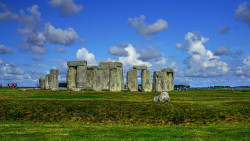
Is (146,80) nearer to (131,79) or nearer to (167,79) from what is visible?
(131,79)

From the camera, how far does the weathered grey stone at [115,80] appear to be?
36.8 m

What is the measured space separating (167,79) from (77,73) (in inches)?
Answer: 555

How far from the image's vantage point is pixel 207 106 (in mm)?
20547

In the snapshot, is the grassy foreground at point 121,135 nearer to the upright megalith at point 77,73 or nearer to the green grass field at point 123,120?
the green grass field at point 123,120

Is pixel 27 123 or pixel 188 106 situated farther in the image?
pixel 188 106

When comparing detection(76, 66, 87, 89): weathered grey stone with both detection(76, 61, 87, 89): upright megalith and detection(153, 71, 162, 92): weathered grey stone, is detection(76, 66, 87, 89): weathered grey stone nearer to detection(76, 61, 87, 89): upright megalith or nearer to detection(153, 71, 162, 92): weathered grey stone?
detection(76, 61, 87, 89): upright megalith

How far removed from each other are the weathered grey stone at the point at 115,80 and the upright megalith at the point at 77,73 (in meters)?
4.81

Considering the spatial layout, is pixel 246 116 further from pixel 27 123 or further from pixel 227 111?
pixel 27 123

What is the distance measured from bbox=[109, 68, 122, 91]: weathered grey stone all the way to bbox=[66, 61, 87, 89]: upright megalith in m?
4.81

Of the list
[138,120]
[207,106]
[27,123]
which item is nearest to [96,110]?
[138,120]

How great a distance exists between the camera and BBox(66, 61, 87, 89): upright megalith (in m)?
39.5

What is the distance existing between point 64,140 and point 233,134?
752cm

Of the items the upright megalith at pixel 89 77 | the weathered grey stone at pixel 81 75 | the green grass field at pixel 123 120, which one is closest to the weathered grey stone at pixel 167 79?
the upright megalith at pixel 89 77

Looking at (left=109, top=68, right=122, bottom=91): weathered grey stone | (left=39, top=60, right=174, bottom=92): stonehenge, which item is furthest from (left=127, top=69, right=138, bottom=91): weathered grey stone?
(left=109, top=68, right=122, bottom=91): weathered grey stone
